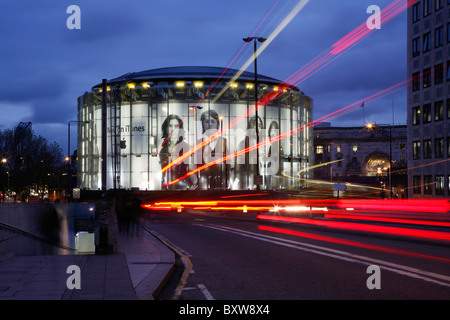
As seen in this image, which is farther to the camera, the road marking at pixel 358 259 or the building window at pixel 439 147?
the building window at pixel 439 147

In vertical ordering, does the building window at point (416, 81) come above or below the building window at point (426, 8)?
below

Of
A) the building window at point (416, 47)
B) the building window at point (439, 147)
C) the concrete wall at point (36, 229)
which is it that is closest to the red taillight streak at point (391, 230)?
the concrete wall at point (36, 229)

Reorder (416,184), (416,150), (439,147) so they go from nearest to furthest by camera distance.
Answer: (439,147) → (416,184) → (416,150)

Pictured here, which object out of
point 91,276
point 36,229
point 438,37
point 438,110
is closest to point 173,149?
point 438,110

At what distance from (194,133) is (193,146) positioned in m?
2.36

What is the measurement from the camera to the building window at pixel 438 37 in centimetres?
5831

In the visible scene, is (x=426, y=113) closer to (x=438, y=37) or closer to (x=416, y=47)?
(x=416, y=47)

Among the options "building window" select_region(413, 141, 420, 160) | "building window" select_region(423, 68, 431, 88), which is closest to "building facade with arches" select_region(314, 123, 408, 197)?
"building window" select_region(413, 141, 420, 160)

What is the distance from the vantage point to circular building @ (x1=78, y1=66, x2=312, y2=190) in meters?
84.5

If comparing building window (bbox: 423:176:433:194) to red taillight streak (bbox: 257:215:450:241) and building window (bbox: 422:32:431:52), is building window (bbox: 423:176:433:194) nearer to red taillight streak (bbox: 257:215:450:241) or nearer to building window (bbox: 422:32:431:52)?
building window (bbox: 422:32:431:52)

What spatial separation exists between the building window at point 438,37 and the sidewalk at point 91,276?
5209 cm

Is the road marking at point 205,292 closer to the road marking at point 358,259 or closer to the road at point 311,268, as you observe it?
the road at point 311,268

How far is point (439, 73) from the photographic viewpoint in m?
59.2

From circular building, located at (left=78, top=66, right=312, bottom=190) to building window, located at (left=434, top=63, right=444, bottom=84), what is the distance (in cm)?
3144
